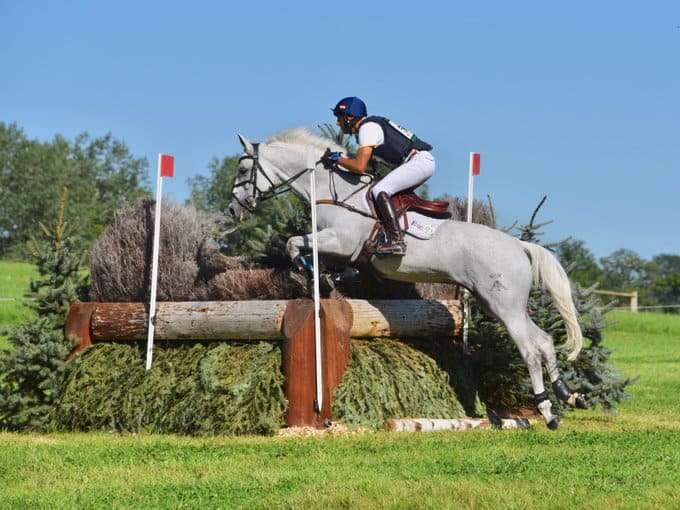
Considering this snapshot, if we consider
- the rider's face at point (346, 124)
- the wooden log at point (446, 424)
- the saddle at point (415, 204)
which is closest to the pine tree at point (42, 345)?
the rider's face at point (346, 124)

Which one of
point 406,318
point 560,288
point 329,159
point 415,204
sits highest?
point 329,159

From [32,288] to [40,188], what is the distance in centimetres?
6207

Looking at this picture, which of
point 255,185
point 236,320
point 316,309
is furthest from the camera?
point 255,185

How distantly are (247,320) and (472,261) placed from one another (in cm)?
203

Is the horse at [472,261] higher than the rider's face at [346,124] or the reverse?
the reverse

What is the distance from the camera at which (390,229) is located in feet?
28.3

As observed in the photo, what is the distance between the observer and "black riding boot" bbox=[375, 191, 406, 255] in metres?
8.55

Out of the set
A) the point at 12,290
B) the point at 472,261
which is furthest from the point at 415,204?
the point at 12,290

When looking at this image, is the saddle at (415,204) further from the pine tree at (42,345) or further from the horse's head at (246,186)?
the pine tree at (42,345)

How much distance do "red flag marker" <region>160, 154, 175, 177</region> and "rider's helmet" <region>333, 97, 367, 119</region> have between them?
1672 millimetres

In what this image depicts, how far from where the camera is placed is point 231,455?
7.09m

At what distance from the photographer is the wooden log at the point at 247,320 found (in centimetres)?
878

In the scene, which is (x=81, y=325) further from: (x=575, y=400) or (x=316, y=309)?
(x=575, y=400)

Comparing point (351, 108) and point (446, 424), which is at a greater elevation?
point (351, 108)
